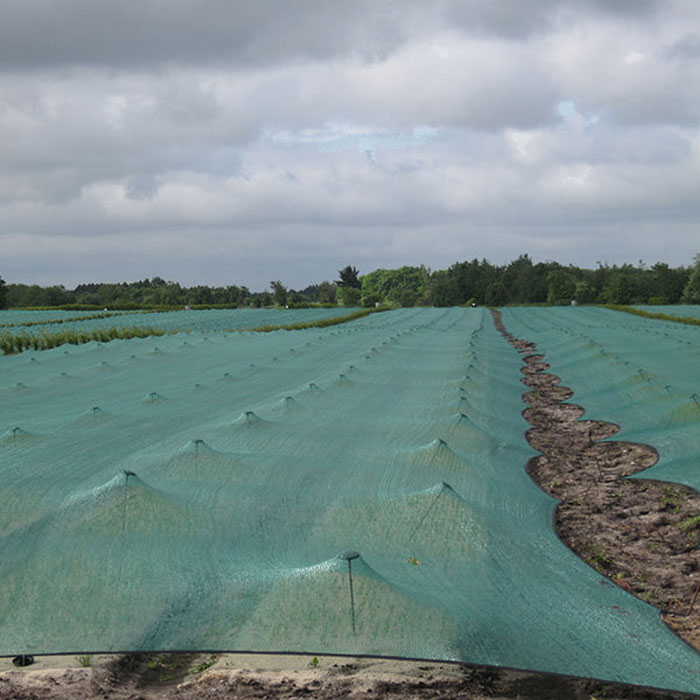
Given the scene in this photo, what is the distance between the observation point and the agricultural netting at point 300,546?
3.41 metres

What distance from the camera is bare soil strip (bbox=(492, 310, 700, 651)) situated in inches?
182

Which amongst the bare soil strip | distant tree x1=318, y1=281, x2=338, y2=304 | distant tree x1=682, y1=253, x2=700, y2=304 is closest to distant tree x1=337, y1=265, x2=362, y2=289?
distant tree x1=318, y1=281, x2=338, y2=304

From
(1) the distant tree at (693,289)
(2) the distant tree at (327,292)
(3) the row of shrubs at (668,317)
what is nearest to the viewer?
(3) the row of shrubs at (668,317)

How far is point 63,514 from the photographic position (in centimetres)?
467

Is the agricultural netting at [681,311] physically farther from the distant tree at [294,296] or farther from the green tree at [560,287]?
the distant tree at [294,296]

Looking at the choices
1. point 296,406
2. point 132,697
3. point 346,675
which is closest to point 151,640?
point 132,697

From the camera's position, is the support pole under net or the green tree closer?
the support pole under net

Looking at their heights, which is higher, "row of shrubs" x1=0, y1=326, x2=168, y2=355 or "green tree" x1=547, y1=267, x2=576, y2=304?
"green tree" x1=547, y1=267, x2=576, y2=304

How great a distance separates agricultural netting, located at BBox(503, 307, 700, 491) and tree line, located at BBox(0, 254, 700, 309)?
141 feet

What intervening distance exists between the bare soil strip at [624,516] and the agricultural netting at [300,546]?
353mm

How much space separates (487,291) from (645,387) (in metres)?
63.1

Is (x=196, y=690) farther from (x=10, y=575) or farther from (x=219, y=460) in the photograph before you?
(x=219, y=460)

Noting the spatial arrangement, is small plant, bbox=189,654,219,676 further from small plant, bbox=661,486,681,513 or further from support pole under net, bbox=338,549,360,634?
small plant, bbox=661,486,681,513

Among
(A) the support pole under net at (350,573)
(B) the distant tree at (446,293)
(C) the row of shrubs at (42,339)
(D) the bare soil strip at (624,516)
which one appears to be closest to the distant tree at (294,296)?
(B) the distant tree at (446,293)
